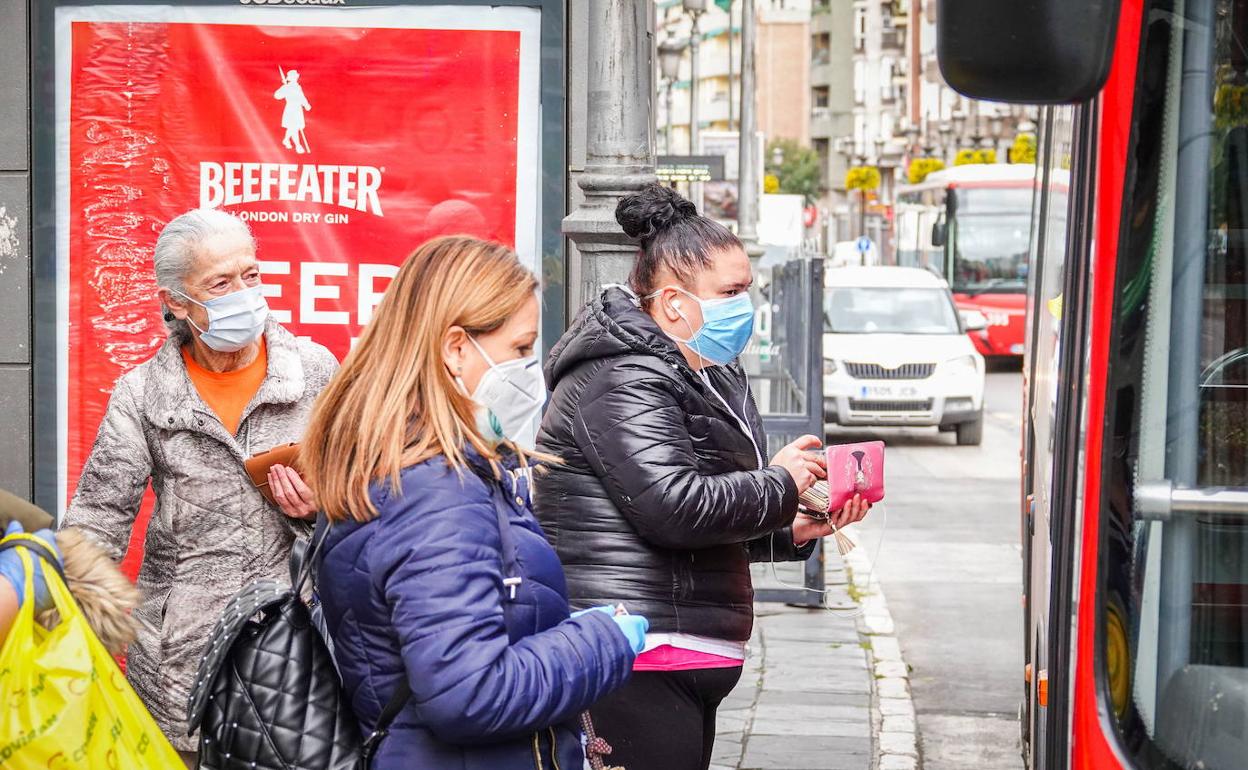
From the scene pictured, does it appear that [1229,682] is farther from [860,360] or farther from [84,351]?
[860,360]

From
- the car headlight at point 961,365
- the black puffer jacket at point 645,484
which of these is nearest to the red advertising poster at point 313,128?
the black puffer jacket at point 645,484

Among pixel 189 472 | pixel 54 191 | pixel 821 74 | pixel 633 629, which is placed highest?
pixel 821 74

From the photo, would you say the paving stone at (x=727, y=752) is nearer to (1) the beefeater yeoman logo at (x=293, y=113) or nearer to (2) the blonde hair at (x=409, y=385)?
(1) the beefeater yeoman logo at (x=293, y=113)

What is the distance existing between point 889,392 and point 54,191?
42.9 feet

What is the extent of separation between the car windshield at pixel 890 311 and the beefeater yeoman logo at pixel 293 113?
44.8 ft

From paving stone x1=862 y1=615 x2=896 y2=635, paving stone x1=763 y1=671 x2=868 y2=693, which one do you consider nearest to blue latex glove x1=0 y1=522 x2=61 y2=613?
paving stone x1=763 y1=671 x2=868 y2=693

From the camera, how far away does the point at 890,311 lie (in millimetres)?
19125

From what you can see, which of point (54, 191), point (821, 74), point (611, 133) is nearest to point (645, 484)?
point (611, 133)

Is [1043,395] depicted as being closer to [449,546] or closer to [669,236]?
[669,236]

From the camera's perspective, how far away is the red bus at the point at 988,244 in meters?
28.5

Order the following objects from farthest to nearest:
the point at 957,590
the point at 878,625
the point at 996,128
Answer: the point at 996,128 → the point at 957,590 → the point at 878,625

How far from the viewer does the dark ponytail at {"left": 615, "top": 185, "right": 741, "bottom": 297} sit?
3652 mm

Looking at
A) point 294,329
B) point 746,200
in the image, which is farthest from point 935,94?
point 294,329

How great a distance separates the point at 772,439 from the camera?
9.20m
